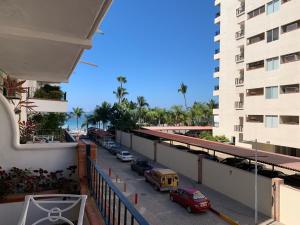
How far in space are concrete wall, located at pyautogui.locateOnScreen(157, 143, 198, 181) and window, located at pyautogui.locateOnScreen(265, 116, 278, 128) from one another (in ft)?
33.9

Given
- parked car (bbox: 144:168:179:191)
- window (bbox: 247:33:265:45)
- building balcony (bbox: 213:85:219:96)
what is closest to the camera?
parked car (bbox: 144:168:179:191)

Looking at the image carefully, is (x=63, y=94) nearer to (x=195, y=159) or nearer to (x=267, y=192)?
(x=195, y=159)

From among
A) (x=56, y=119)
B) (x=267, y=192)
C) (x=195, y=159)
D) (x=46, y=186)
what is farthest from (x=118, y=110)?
(x=46, y=186)

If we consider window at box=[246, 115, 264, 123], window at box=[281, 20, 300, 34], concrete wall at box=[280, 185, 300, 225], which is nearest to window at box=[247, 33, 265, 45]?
window at box=[281, 20, 300, 34]

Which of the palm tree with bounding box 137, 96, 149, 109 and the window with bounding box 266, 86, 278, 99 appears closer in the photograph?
the window with bounding box 266, 86, 278, 99

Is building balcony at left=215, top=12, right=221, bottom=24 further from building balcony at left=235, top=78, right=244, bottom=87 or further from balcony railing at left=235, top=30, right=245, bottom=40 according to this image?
building balcony at left=235, top=78, right=244, bottom=87

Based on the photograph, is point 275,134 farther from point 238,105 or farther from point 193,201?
point 193,201

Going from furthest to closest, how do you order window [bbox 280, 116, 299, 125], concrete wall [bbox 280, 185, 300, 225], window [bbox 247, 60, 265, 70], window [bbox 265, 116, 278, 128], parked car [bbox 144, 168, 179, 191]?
→ window [bbox 247, 60, 265, 70] → window [bbox 265, 116, 278, 128] → window [bbox 280, 116, 299, 125] → parked car [bbox 144, 168, 179, 191] → concrete wall [bbox 280, 185, 300, 225]

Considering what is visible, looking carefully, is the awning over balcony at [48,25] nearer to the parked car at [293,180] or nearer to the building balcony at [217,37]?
the parked car at [293,180]

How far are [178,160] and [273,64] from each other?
570 inches

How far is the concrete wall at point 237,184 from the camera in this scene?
16109 millimetres

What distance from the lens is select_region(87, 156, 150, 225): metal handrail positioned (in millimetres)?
3200

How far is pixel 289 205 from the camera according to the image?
1470 centimetres

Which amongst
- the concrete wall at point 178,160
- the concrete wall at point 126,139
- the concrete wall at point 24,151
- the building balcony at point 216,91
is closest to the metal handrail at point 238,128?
the building balcony at point 216,91
